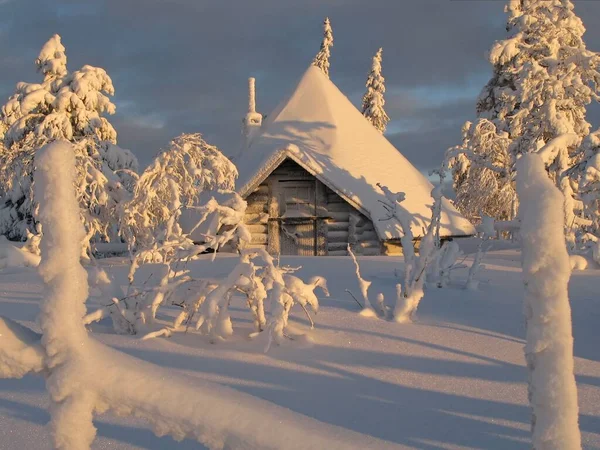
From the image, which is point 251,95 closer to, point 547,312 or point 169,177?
point 169,177

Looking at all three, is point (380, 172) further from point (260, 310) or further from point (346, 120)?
point (260, 310)

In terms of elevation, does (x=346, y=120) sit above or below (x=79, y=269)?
above

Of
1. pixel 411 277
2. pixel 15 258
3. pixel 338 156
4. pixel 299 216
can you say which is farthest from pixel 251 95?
pixel 411 277

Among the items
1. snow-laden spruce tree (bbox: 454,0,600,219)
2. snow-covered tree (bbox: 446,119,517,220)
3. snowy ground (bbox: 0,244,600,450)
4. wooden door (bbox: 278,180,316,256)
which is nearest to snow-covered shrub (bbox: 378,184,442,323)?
snowy ground (bbox: 0,244,600,450)

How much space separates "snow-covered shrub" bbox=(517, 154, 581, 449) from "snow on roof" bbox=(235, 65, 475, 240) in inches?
542

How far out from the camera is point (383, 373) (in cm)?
425

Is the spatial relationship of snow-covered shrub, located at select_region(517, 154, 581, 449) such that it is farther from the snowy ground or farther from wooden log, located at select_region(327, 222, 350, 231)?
wooden log, located at select_region(327, 222, 350, 231)

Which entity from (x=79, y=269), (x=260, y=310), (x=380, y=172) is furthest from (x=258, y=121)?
(x=79, y=269)

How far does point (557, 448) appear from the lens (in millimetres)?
1239

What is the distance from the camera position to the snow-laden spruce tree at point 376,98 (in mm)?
40031

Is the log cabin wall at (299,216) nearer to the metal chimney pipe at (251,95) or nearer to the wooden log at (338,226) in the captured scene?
the wooden log at (338,226)

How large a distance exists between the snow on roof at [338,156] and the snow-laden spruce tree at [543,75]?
15.5ft

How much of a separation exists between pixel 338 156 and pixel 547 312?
15570 mm

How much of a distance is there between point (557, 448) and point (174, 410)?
0.79m
